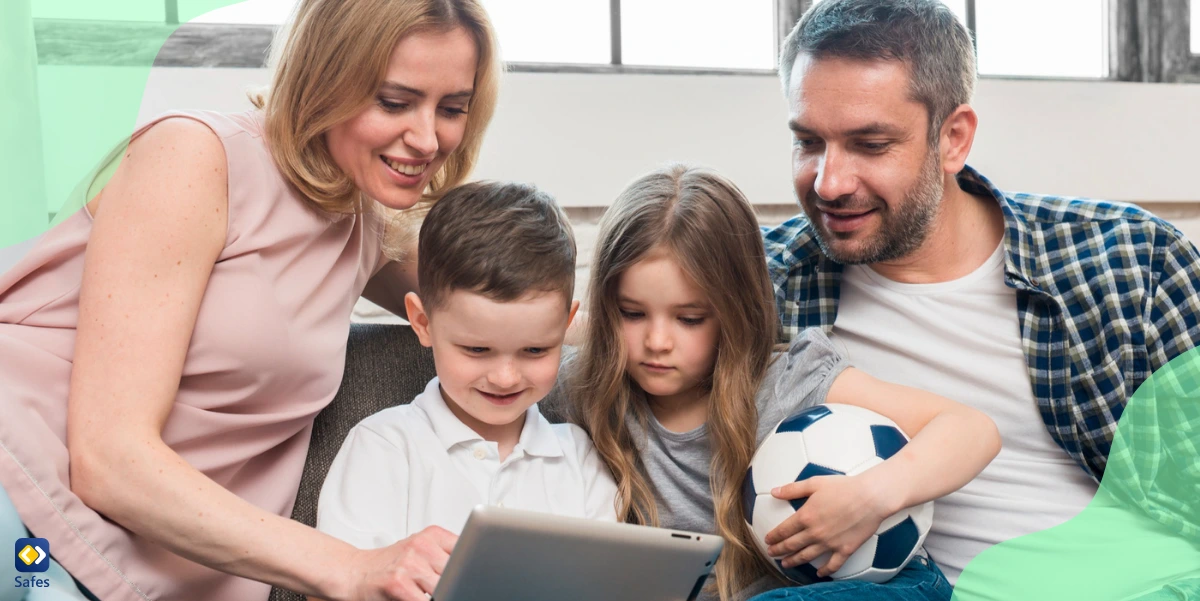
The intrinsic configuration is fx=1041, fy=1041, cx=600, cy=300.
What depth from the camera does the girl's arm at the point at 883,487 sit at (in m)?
1.34

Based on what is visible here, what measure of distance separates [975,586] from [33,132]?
1434mm

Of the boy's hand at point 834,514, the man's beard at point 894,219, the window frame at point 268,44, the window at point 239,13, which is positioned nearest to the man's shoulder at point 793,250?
the man's beard at point 894,219

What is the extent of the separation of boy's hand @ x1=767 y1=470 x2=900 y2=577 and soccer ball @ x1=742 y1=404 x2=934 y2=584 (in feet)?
0.05

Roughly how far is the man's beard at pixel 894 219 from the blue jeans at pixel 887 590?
1.68 ft

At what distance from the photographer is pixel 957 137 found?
1.83m

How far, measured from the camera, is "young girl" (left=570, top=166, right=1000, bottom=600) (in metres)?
1.49

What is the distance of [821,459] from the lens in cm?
137

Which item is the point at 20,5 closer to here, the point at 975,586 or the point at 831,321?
the point at 831,321

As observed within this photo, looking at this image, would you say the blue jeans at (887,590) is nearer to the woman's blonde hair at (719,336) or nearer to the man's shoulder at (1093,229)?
the woman's blonde hair at (719,336)

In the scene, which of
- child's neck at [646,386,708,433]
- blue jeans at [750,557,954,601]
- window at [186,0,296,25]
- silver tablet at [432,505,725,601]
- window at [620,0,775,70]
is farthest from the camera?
window at [620,0,775,70]

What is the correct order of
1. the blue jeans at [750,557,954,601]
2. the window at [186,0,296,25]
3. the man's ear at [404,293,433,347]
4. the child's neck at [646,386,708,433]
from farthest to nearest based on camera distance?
the window at [186,0,296,25], the child's neck at [646,386,708,433], the man's ear at [404,293,433,347], the blue jeans at [750,557,954,601]

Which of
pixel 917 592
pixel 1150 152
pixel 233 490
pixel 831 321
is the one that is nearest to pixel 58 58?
pixel 233 490

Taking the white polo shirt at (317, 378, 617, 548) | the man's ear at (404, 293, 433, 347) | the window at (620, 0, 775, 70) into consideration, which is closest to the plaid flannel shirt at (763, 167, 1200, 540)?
the white polo shirt at (317, 378, 617, 548)

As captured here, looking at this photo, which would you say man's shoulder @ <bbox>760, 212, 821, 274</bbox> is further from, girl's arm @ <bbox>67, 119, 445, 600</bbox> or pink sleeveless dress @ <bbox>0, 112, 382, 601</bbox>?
girl's arm @ <bbox>67, 119, 445, 600</bbox>
